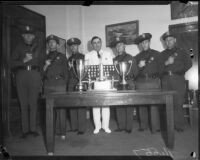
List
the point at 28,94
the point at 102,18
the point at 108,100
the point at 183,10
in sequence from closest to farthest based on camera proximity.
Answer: the point at 108,100
the point at 183,10
the point at 102,18
the point at 28,94

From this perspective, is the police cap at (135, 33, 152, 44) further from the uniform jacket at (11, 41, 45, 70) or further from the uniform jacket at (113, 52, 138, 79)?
the uniform jacket at (11, 41, 45, 70)

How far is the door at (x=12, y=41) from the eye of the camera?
1602mm

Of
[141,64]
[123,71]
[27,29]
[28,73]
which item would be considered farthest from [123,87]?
[27,29]

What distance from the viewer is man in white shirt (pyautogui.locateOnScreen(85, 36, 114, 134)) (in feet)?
5.03

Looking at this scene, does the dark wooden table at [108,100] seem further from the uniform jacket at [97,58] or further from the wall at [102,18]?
the wall at [102,18]

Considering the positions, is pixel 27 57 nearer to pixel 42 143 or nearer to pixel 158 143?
pixel 42 143

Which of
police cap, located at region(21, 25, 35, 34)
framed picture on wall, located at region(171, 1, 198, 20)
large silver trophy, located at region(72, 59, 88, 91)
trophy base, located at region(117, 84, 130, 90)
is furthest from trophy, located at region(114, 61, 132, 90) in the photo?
police cap, located at region(21, 25, 35, 34)

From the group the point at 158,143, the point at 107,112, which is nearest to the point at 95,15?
the point at 107,112

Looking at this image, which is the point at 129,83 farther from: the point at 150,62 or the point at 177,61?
the point at 177,61

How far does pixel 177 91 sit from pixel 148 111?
258 mm

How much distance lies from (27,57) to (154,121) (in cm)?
99

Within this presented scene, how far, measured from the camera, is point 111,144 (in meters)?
1.39

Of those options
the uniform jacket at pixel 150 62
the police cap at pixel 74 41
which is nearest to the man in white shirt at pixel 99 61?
the police cap at pixel 74 41

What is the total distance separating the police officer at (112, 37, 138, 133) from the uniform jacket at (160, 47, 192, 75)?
0.62 feet
